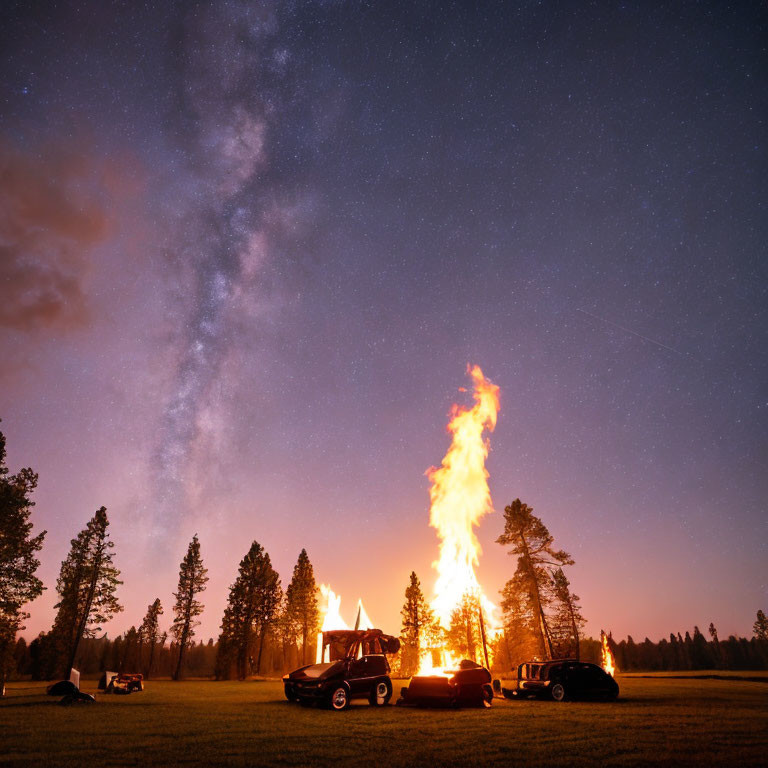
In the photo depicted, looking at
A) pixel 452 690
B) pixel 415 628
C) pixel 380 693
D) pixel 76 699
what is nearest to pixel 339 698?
pixel 380 693

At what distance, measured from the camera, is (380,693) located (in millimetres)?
17828

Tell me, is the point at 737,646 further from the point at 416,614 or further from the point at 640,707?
the point at 640,707

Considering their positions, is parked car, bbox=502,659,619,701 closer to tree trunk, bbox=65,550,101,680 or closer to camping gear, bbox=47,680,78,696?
camping gear, bbox=47,680,78,696

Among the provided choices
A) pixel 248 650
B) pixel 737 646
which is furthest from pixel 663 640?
pixel 248 650

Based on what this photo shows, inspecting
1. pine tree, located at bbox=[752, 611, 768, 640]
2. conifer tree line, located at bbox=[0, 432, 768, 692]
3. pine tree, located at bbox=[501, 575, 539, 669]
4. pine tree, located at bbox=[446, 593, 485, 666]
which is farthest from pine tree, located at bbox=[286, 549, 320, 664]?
pine tree, located at bbox=[752, 611, 768, 640]

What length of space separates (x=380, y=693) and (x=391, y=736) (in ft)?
26.1

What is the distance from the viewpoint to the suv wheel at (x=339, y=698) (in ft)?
53.0

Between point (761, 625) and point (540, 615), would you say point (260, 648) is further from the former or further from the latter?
point (761, 625)

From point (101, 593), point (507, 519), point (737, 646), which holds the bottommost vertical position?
point (737, 646)

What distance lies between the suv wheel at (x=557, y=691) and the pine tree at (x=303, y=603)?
47.3 meters

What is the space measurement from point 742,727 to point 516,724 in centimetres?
533

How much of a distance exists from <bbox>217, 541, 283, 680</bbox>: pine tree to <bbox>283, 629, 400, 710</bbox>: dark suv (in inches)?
1627

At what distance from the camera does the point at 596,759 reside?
26.9 feet

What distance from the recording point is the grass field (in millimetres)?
8234
